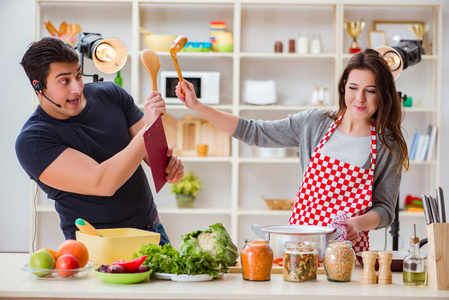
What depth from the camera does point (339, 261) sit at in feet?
5.78

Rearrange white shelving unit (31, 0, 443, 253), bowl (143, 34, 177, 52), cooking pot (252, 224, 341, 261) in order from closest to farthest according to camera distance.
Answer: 1. cooking pot (252, 224, 341, 261)
2. bowl (143, 34, 177, 52)
3. white shelving unit (31, 0, 443, 253)

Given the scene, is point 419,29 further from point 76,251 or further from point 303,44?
point 76,251

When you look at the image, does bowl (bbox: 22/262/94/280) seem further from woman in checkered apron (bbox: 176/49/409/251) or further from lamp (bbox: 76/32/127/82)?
lamp (bbox: 76/32/127/82)

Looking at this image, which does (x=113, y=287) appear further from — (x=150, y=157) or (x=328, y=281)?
(x=328, y=281)

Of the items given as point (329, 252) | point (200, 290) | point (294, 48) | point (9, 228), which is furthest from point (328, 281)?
point (9, 228)

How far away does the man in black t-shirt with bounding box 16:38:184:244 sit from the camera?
6.86 ft

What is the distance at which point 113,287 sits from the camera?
1.68 meters

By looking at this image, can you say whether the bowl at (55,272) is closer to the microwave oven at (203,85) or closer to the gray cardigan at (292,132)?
the gray cardigan at (292,132)

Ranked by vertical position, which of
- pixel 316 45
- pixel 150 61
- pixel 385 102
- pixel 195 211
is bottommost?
pixel 195 211

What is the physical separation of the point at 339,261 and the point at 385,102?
2.62 feet

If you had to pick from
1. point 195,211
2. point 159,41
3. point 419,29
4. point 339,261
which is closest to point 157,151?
point 339,261

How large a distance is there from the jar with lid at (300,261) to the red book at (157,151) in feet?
1.58

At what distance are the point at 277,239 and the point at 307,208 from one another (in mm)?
590

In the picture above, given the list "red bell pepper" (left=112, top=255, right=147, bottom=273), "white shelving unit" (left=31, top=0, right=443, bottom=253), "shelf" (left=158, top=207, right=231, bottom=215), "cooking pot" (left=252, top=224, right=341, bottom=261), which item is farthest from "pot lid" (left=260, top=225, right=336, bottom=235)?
"white shelving unit" (left=31, top=0, right=443, bottom=253)
